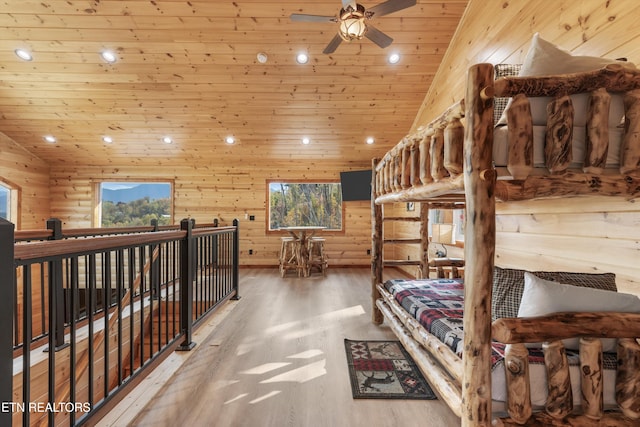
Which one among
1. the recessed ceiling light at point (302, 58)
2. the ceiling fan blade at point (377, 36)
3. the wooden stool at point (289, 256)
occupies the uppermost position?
the recessed ceiling light at point (302, 58)

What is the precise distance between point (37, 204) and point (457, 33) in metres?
8.18

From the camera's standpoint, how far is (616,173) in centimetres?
121

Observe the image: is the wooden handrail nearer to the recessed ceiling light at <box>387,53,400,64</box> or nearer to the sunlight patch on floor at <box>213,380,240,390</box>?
the sunlight patch on floor at <box>213,380,240,390</box>

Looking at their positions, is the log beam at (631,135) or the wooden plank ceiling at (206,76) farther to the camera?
the wooden plank ceiling at (206,76)

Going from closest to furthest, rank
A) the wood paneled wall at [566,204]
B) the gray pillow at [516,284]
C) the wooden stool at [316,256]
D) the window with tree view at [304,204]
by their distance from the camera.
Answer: the gray pillow at [516,284], the wood paneled wall at [566,204], the wooden stool at [316,256], the window with tree view at [304,204]

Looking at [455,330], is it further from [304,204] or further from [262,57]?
[304,204]

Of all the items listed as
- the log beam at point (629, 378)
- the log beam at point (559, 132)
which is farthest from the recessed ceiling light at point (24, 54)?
the log beam at point (629, 378)

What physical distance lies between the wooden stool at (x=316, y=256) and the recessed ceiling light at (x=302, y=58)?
2.99m

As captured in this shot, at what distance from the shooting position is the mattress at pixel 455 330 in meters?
1.18

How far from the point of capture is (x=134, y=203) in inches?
279

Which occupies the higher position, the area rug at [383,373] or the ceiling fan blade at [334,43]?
the ceiling fan blade at [334,43]

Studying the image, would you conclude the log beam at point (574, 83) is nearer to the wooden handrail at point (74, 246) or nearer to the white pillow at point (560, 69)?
the white pillow at point (560, 69)

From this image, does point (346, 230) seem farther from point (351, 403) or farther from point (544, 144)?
point (544, 144)

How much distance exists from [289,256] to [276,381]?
4.12m
